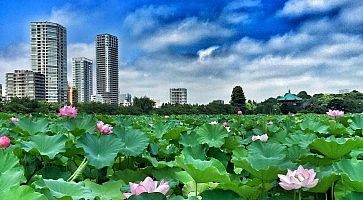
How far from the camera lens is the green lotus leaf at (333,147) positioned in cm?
132

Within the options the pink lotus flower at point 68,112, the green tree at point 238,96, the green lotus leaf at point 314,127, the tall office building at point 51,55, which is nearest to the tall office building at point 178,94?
the tall office building at point 51,55

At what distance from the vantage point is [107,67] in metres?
56.4

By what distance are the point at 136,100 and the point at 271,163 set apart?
3285 centimetres

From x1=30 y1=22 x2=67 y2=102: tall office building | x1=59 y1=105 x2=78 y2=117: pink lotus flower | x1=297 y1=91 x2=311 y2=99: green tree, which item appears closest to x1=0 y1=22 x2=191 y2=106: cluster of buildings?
x1=30 y1=22 x2=67 y2=102: tall office building

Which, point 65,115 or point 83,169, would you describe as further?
point 65,115

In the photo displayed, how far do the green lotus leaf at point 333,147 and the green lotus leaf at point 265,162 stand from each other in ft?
0.36

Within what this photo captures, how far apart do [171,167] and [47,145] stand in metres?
0.40

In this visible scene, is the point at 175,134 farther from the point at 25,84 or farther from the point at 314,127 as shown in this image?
the point at 25,84

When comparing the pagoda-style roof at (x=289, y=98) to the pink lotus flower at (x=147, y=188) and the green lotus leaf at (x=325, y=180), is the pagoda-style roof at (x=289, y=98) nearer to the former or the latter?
the green lotus leaf at (x=325, y=180)

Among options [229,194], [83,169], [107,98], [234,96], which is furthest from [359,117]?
[107,98]

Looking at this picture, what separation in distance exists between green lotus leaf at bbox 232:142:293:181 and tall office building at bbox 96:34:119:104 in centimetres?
5426

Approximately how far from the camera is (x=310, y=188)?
3.12 ft

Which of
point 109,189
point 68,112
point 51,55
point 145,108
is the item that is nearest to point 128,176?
point 109,189

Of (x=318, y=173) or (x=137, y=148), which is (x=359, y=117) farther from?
(x=318, y=173)
